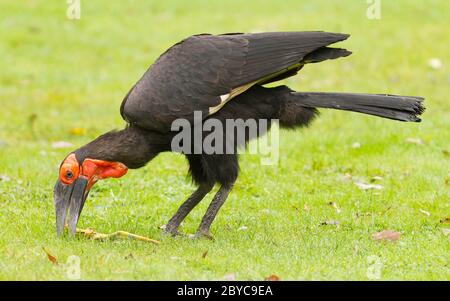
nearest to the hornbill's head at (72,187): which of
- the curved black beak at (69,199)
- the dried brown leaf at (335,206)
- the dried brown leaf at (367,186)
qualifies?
the curved black beak at (69,199)

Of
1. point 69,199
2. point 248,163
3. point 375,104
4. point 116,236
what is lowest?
point 248,163

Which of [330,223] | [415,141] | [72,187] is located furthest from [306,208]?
[415,141]

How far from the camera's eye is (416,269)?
5637 mm

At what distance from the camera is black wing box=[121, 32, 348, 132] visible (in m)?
6.32

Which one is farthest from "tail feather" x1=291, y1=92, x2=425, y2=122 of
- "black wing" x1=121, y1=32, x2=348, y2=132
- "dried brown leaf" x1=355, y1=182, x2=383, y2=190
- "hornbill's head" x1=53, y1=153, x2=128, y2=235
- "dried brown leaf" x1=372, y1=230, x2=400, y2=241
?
"hornbill's head" x1=53, y1=153, x2=128, y2=235

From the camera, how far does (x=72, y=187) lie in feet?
20.9

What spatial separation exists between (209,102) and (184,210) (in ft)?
3.51

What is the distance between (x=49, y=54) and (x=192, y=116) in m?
9.65

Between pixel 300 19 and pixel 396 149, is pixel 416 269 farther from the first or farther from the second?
pixel 300 19

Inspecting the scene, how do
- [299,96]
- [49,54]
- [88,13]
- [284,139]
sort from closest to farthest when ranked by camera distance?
1. [299,96]
2. [284,139]
3. [49,54]
4. [88,13]

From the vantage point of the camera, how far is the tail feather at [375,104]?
259 inches

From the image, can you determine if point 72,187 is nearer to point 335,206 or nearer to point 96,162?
point 96,162

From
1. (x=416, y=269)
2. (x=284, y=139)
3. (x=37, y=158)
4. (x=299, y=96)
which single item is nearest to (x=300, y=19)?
(x=284, y=139)

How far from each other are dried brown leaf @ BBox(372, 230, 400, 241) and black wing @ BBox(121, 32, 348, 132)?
155cm
